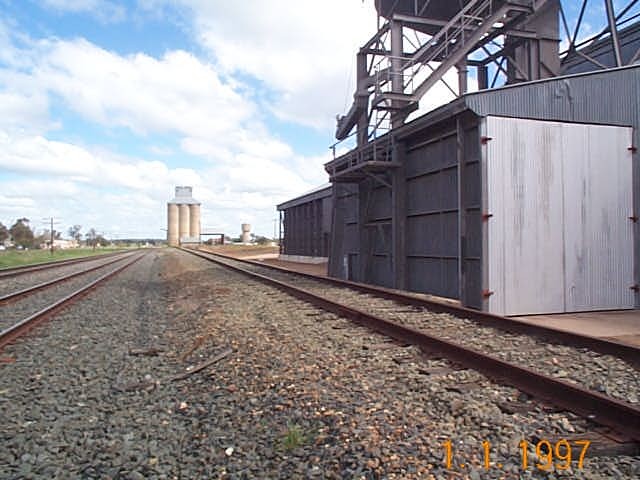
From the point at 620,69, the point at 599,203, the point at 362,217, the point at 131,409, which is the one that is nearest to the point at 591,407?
A: the point at 131,409

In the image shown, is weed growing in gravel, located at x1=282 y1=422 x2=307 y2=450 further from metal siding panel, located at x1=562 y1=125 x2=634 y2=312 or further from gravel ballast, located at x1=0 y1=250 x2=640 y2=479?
metal siding panel, located at x1=562 y1=125 x2=634 y2=312

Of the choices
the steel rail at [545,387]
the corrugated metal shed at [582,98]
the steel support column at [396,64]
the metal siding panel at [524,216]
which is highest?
the steel support column at [396,64]

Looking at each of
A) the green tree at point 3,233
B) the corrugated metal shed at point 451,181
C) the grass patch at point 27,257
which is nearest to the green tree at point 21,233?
the green tree at point 3,233

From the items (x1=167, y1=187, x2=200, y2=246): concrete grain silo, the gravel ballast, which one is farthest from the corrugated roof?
(x1=167, y1=187, x2=200, y2=246): concrete grain silo

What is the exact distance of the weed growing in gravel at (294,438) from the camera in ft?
13.0

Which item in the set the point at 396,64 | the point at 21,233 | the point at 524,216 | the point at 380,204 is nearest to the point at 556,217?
the point at 524,216

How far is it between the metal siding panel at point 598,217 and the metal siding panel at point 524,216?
0.30m

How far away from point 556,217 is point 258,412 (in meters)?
8.56

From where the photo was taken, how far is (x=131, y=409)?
16.8ft

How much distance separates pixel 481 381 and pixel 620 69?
9511 mm

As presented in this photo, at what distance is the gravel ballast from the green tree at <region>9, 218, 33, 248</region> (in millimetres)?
103692

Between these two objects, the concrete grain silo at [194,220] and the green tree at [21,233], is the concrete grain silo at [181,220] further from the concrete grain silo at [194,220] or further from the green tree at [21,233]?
the green tree at [21,233]

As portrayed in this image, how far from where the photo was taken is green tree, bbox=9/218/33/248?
320 ft

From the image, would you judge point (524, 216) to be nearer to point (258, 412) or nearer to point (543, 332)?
point (543, 332)
